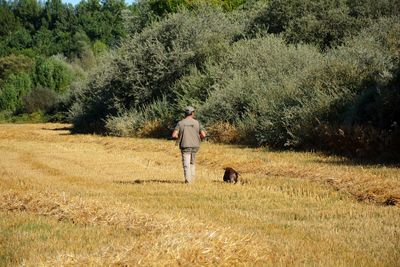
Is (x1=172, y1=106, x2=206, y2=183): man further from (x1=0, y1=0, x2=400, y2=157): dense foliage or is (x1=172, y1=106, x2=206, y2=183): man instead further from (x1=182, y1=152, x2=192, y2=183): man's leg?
(x1=0, y1=0, x2=400, y2=157): dense foliage

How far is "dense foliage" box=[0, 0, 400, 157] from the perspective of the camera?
1991 centimetres

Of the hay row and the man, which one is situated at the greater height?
the man

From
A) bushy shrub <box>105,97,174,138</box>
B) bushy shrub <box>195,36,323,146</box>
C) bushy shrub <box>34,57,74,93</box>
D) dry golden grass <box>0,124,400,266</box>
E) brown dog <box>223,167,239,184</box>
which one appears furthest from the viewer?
bushy shrub <box>34,57,74,93</box>

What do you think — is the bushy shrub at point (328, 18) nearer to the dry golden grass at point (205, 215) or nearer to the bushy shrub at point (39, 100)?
the dry golden grass at point (205, 215)

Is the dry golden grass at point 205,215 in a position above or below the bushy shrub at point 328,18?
below

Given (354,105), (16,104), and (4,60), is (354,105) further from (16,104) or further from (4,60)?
(4,60)

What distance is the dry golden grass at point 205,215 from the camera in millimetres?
6265

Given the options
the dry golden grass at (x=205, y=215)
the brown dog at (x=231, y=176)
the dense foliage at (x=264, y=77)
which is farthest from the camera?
the dense foliage at (x=264, y=77)

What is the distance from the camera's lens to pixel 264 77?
2714 centimetres

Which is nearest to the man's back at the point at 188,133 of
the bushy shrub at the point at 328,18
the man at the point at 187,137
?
the man at the point at 187,137

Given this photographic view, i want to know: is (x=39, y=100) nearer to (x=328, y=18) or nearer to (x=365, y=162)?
(x=328, y=18)

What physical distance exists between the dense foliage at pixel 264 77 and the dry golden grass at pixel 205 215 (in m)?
3.29

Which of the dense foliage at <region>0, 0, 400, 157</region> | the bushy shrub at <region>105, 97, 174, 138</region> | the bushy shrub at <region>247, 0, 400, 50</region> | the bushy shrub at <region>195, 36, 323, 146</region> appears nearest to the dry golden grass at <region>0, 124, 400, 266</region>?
the dense foliage at <region>0, 0, 400, 157</region>

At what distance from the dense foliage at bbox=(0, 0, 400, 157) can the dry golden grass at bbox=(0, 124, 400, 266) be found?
3288 millimetres
